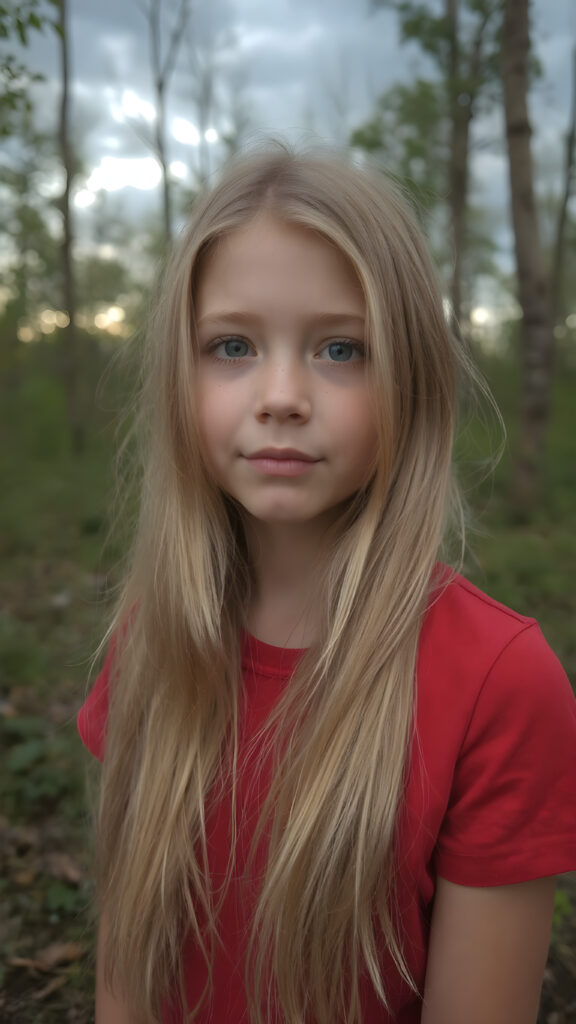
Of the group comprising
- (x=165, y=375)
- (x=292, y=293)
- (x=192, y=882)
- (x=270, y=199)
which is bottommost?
(x=192, y=882)

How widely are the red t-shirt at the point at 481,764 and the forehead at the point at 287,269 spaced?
55 cm

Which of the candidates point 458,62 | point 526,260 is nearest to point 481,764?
point 526,260

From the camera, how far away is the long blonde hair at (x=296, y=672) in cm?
124

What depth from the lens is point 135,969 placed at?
1430 millimetres

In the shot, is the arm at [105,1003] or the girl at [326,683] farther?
the arm at [105,1003]

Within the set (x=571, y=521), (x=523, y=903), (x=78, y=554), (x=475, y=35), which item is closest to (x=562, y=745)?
(x=523, y=903)

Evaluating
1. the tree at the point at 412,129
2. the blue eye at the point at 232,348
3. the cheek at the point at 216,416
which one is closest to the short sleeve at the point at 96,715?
the cheek at the point at 216,416

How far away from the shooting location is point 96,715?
168cm

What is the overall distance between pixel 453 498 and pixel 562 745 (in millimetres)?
510

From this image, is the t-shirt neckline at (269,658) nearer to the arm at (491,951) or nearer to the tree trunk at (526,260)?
the arm at (491,951)

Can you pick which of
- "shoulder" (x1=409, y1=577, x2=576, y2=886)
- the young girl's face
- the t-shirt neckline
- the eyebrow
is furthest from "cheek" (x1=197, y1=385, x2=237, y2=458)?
"shoulder" (x1=409, y1=577, x2=576, y2=886)

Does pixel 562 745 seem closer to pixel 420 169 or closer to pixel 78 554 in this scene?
pixel 78 554

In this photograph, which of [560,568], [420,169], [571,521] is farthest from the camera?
[420,169]

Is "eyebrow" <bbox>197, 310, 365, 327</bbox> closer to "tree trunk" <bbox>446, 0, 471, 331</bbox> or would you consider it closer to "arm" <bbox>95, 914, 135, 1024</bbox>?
"arm" <bbox>95, 914, 135, 1024</bbox>
